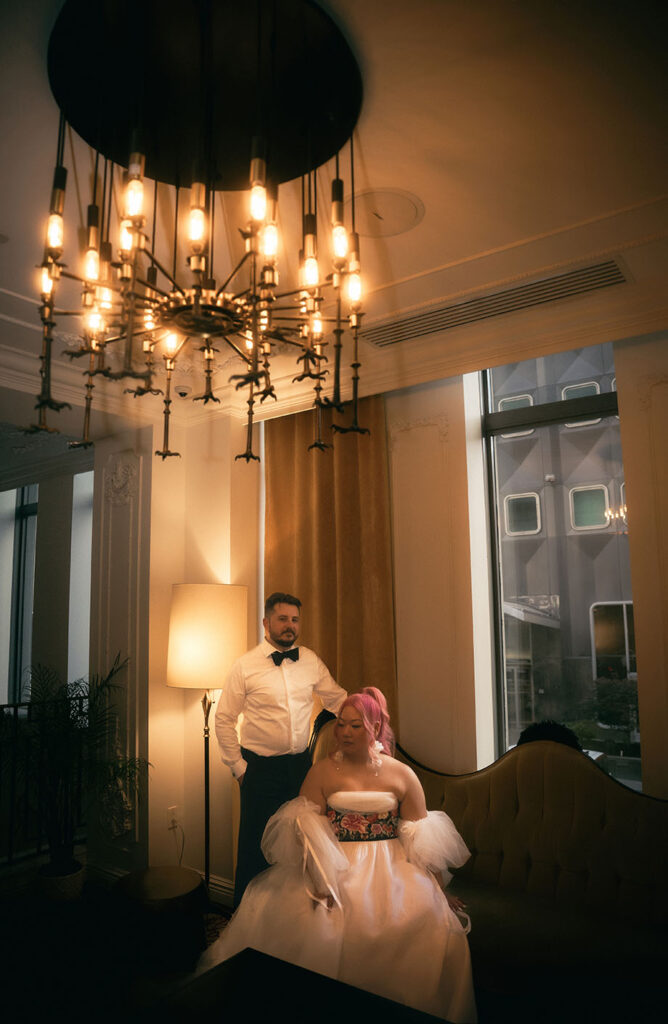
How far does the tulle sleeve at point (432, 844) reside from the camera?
2781mm

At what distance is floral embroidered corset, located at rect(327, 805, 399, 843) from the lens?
9.39 ft

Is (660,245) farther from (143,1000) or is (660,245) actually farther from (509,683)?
(143,1000)

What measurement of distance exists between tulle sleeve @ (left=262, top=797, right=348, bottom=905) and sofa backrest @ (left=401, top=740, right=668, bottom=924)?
93 cm

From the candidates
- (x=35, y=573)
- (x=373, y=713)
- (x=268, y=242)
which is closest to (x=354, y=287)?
(x=268, y=242)

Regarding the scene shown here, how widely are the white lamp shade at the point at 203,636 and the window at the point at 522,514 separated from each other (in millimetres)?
1806

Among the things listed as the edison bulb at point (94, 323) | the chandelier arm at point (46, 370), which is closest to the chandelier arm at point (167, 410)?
the edison bulb at point (94, 323)

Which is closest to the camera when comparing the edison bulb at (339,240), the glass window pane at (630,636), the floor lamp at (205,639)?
the edison bulb at (339,240)

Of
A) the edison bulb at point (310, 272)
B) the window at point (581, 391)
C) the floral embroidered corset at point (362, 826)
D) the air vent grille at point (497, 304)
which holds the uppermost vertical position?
the air vent grille at point (497, 304)

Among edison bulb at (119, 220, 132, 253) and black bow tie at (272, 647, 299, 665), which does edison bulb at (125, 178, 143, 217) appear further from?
black bow tie at (272, 647, 299, 665)

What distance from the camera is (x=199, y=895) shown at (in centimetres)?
351

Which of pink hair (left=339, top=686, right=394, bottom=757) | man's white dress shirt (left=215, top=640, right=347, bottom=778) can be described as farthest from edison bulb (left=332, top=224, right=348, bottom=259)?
man's white dress shirt (left=215, top=640, right=347, bottom=778)

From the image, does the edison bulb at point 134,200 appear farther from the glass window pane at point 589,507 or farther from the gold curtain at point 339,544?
the glass window pane at point 589,507

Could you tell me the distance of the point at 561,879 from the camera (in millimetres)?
3088

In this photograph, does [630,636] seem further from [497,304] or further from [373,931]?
[373,931]
